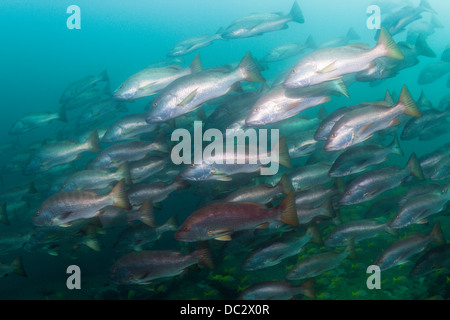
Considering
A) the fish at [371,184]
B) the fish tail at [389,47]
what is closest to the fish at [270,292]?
the fish at [371,184]

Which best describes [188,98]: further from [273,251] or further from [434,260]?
[434,260]

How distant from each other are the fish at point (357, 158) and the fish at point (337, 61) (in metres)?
1.38

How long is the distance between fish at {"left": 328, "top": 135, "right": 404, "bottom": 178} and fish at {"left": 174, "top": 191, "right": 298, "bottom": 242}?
1476 mm

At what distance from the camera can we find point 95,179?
510 cm

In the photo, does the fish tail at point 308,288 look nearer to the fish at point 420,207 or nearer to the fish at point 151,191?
the fish at point 420,207

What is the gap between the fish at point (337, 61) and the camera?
370cm

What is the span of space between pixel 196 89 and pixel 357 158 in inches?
115

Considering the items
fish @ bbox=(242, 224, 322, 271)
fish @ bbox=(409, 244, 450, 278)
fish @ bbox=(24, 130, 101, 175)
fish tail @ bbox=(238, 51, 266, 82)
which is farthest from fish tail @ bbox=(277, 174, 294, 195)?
fish @ bbox=(24, 130, 101, 175)

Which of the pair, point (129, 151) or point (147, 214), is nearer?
point (147, 214)

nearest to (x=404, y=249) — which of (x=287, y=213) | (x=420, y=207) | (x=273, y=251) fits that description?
(x=420, y=207)

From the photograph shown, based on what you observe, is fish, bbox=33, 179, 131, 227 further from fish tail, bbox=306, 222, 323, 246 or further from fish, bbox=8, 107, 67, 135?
fish, bbox=8, 107, 67, 135

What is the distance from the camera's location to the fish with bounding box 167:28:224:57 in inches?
377

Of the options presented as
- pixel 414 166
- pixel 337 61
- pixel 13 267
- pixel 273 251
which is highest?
pixel 337 61
